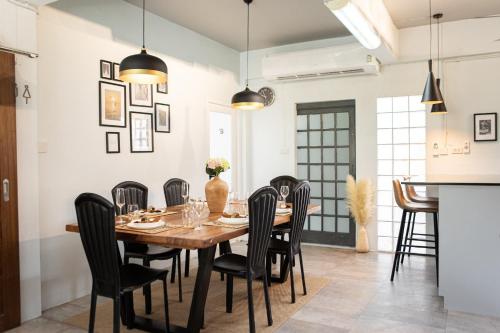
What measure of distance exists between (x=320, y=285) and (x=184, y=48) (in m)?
3.25

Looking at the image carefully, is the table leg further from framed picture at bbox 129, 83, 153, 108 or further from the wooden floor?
framed picture at bbox 129, 83, 153, 108

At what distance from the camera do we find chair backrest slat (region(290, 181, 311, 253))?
3379mm

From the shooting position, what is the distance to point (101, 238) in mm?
2494

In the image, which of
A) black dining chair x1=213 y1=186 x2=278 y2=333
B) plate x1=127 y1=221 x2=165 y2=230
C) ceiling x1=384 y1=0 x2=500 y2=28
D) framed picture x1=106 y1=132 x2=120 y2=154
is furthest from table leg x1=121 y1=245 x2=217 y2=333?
ceiling x1=384 y1=0 x2=500 y2=28

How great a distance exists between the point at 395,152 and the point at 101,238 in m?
4.19

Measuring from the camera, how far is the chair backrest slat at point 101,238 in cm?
245

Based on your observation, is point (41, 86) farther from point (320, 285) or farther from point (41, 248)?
point (320, 285)

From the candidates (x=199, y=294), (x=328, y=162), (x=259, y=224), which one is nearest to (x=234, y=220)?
(x=259, y=224)

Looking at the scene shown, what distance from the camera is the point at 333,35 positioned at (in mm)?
5547

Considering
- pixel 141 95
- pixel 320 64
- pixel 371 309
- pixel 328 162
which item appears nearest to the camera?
pixel 371 309

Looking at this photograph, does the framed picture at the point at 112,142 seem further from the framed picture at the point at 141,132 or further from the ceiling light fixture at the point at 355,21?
the ceiling light fixture at the point at 355,21

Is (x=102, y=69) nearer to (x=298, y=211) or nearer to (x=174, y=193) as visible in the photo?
(x=174, y=193)

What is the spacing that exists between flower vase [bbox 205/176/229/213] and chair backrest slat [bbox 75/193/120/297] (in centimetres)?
123

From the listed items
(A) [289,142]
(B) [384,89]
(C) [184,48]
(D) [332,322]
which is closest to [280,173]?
(A) [289,142]
